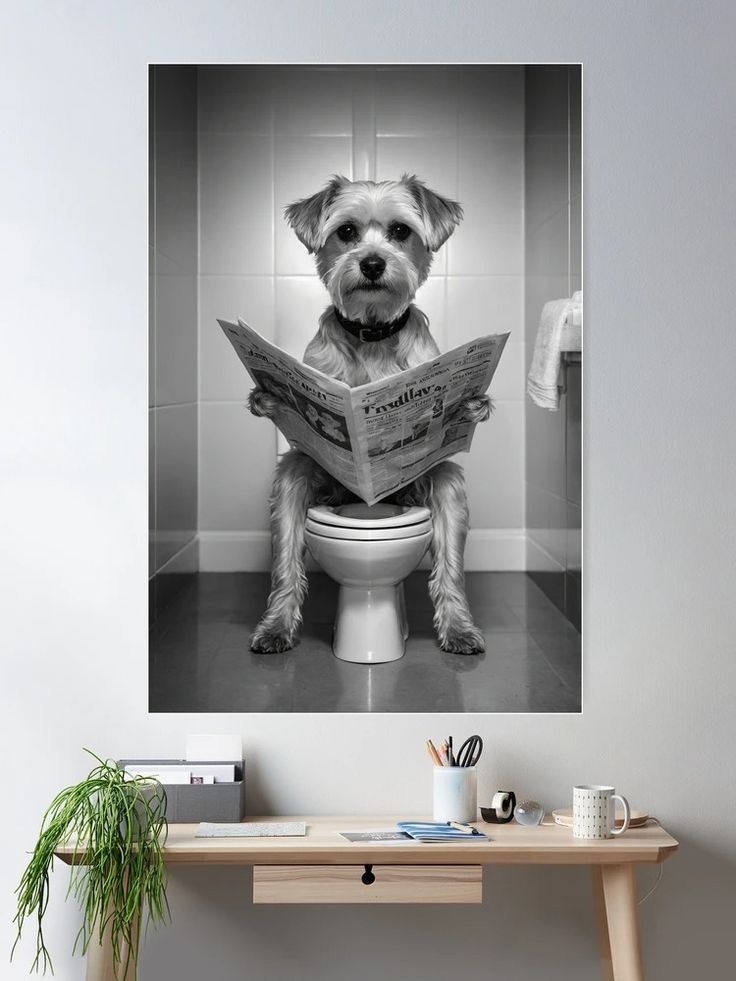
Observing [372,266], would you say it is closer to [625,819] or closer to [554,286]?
[554,286]

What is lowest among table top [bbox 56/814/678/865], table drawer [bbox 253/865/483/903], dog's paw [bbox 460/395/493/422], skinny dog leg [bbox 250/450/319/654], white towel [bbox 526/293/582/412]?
table drawer [bbox 253/865/483/903]

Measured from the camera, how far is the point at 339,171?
2.12m

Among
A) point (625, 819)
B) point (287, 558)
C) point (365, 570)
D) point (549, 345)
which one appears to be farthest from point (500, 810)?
point (549, 345)

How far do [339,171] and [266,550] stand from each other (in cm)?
77

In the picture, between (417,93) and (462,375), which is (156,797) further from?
(417,93)

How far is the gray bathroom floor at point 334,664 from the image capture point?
2.16 meters

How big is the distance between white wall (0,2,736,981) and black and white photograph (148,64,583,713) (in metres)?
0.05

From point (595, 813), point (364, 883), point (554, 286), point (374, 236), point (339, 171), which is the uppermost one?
point (339, 171)

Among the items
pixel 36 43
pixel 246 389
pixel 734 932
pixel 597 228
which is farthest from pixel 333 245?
pixel 734 932

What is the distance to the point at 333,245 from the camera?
6.96 feet

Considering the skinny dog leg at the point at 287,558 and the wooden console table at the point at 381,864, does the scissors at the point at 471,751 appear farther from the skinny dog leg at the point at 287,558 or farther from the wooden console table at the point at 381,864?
the skinny dog leg at the point at 287,558

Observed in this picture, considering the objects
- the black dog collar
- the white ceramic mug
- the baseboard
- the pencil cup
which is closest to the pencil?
the pencil cup

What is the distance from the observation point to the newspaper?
6.98ft

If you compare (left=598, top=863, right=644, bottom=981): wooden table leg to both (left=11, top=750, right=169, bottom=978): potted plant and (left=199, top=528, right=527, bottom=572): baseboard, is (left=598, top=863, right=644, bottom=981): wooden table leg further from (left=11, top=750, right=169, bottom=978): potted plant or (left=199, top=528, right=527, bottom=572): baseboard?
(left=11, top=750, right=169, bottom=978): potted plant
